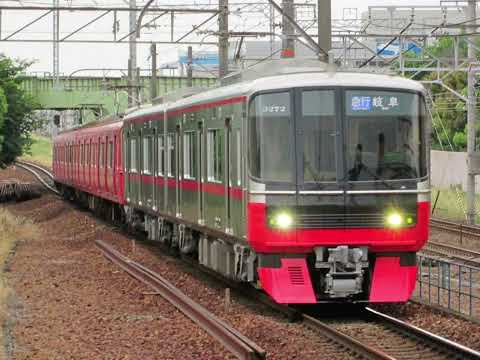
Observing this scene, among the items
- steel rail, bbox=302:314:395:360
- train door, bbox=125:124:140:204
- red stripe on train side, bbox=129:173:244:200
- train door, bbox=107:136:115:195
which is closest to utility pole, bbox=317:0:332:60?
red stripe on train side, bbox=129:173:244:200

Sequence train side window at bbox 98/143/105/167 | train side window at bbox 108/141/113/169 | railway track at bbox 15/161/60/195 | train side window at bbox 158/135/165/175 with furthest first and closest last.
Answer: railway track at bbox 15/161/60/195 < train side window at bbox 98/143/105/167 < train side window at bbox 108/141/113/169 < train side window at bbox 158/135/165/175

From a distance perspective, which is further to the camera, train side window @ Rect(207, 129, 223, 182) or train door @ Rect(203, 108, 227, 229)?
train side window @ Rect(207, 129, 223, 182)

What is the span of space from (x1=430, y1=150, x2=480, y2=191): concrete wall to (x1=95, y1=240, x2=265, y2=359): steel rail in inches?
981

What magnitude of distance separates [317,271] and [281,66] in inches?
105

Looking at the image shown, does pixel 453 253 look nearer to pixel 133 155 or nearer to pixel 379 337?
pixel 133 155

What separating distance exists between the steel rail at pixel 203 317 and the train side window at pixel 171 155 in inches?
64.2

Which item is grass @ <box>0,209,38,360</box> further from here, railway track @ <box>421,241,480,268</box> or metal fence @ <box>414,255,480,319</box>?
railway track @ <box>421,241,480,268</box>

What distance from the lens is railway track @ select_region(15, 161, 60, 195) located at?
176 ft

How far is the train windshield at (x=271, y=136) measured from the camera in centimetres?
1221

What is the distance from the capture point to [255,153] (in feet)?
40.4

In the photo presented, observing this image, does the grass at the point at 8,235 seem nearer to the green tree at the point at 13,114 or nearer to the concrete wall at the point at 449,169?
the green tree at the point at 13,114

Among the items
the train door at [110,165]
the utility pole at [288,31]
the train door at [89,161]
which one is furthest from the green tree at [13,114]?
the utility pole at [288,31]

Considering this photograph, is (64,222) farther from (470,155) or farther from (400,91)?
(400,91)

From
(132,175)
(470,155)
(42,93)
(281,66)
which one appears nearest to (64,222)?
(132,175)
